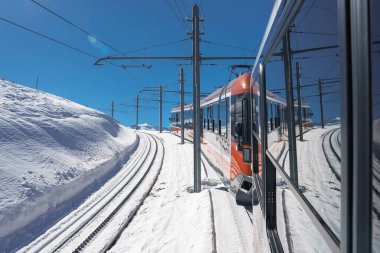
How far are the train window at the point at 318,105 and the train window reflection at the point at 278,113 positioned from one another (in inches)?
10.9

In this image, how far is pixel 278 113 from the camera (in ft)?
7.96

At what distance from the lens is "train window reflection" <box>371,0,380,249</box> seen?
73 cm

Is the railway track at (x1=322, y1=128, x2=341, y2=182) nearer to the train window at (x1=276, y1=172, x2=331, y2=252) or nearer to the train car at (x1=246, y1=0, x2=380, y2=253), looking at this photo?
the train car at (x1=246, y1=0, x2=380, y2=253)

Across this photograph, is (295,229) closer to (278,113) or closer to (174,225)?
(278,113)

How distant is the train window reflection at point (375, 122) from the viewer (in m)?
0.73

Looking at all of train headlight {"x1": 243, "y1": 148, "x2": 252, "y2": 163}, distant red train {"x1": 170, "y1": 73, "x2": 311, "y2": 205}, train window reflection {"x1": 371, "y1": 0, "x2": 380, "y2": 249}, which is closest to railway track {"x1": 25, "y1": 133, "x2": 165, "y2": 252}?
distant red train {"x1": 170, "y1": 73, "x2": 311, "y2": 205}

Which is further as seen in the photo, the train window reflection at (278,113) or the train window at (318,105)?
the train window reflection at (278,113)

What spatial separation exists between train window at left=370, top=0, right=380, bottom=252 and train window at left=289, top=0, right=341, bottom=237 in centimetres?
18

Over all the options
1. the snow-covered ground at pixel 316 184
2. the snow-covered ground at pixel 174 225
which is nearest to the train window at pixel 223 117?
the snow-covered ground at pixel 174 225

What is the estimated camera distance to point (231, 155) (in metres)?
8.77

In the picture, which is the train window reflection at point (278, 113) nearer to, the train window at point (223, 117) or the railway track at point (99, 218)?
the railway track at point (99, 218)

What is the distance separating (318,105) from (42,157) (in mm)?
15320

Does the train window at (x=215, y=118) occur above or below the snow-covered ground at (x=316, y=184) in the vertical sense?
above

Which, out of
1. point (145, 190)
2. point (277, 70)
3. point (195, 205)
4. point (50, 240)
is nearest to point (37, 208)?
point (50, 240)
